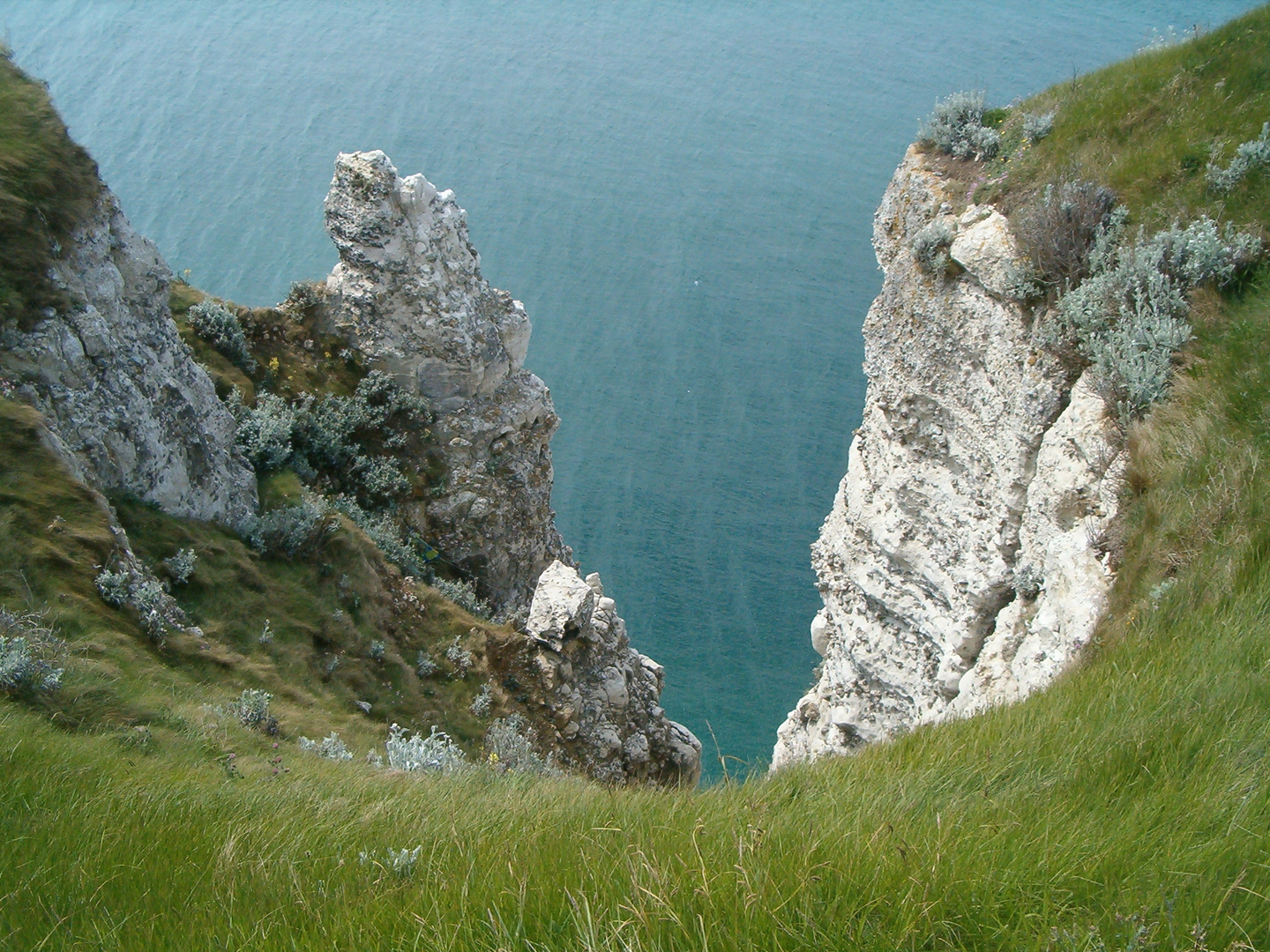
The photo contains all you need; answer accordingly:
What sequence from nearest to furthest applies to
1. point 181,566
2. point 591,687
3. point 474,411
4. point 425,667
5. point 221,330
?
point 181,566, point 425,667, point 591,687, point 221,330, point 474,411

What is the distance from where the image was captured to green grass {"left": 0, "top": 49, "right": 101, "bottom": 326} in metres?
11.6

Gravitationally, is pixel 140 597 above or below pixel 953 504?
below

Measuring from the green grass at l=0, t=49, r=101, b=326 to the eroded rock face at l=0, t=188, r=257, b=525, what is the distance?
0.83 ft

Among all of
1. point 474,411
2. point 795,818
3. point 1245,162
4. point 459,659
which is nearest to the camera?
point 795,818

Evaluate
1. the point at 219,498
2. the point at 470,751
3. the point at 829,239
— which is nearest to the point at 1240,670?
the point at 470,751

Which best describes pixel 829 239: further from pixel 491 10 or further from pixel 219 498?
pixel 491 10

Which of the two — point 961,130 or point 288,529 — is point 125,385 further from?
point 961,130

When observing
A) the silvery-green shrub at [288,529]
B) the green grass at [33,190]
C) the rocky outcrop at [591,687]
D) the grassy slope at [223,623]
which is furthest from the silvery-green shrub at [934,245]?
the green grass at [33,190]

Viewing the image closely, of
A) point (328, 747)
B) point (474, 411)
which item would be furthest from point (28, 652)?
point (474, 411)

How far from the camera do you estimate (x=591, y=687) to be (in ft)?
57.4

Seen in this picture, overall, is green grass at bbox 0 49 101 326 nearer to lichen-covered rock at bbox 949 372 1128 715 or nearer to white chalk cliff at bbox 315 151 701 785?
white chalk cliff at bbox 315 151 701 785

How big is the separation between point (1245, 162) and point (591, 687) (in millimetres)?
13459

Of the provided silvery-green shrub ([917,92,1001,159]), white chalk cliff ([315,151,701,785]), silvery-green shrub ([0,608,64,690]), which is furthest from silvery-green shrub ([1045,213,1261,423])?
silvery-green shrub ([0,608,64,690])

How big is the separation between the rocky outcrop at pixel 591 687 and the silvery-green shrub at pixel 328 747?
251 inches
